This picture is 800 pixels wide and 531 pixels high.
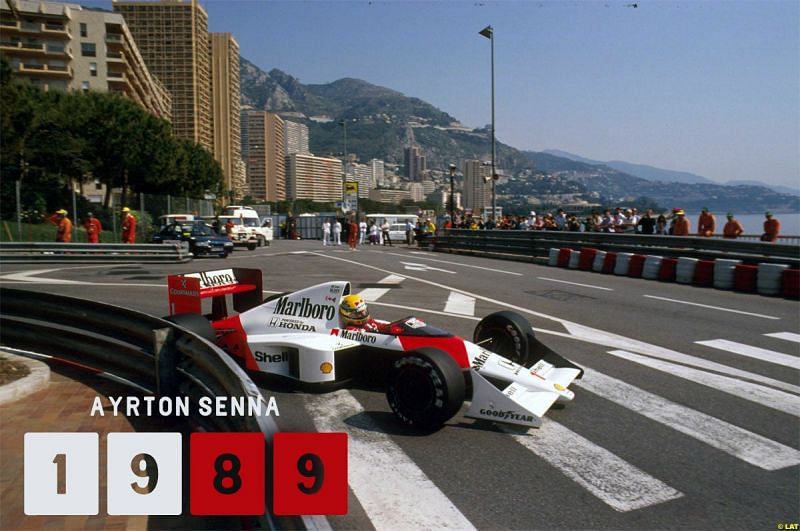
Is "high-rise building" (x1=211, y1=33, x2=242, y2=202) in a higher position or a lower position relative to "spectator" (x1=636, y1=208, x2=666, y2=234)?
higher

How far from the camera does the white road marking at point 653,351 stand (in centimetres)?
755

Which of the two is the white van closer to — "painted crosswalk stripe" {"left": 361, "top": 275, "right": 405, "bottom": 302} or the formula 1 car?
"painted crosswalk stripe" {"left": 361, "top": 275, "right": 405, "bottom": 302}

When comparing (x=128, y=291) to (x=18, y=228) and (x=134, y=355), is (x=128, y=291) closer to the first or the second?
(x=134, y=355)

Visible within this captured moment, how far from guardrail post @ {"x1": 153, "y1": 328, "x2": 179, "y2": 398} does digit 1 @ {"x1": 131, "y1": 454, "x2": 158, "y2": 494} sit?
1069 millimetres

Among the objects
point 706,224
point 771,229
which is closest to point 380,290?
→ point 771,229

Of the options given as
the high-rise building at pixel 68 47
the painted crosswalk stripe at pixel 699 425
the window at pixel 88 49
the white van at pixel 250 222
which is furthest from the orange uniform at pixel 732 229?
the window at pixel 88 49

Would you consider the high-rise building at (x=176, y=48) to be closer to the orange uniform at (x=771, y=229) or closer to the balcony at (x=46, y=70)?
the balcony at (x=46, y=70)

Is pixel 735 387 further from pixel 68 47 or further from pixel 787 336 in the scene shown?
pixel 68 47

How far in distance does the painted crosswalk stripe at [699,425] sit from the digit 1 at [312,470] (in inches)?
135

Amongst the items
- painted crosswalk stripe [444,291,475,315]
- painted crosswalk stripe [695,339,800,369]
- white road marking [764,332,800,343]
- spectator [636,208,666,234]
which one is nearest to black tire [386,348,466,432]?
painted crosswalk stripe [695,339,800,369]

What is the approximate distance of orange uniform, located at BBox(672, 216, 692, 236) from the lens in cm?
2036

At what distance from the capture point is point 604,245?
21.7 meters

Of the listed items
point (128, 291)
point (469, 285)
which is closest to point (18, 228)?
point (128, 291)

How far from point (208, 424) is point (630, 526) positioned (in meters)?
3.14
